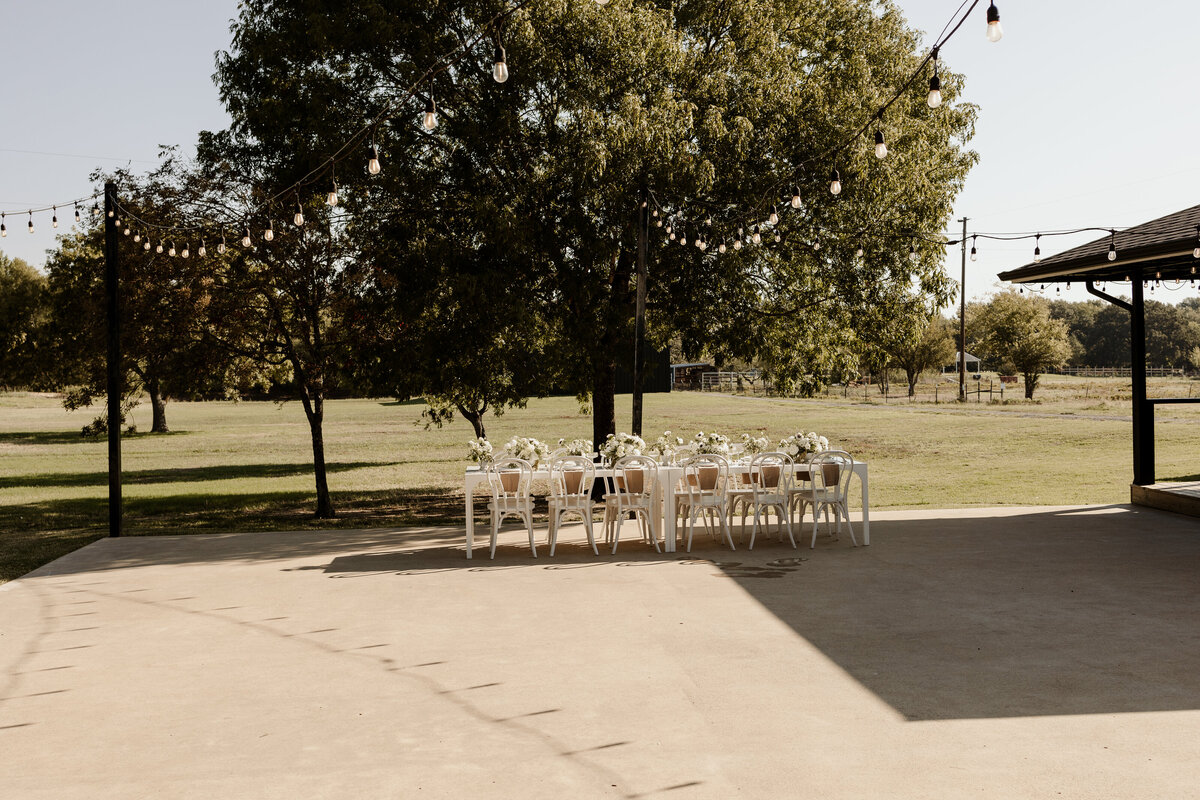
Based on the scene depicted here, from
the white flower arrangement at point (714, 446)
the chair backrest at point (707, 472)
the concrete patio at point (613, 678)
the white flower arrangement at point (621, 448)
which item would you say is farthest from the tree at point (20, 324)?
the chair backrest at point (707, 472)

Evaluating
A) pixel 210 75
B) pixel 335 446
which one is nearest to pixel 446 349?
pixel 210 75

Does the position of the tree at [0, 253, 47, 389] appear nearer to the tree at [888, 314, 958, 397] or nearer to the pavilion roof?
the pavilion roof

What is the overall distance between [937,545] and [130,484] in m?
17.3

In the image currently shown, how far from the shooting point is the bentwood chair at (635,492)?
9062mm

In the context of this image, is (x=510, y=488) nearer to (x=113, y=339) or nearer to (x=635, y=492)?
(x=635, y=492)

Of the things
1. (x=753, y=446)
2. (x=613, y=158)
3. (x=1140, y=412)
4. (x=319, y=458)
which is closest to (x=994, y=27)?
(x=753, y=446)

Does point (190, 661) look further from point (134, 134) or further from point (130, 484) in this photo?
point (130, 484)

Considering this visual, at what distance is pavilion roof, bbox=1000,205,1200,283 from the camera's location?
991 cm

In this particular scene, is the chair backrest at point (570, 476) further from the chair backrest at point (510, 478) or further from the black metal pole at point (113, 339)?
the black metal pole at point (113, 339)

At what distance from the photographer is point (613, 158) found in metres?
11.7

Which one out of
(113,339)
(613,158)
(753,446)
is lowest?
(753,446)

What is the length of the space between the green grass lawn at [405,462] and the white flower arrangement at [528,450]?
4.29 m

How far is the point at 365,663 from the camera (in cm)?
522

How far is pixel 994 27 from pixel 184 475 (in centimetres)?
2112
